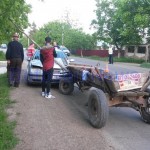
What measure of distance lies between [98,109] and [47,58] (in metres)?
3.90

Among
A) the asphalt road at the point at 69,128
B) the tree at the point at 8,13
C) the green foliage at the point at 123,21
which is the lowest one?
the asphalt road at the point at 69,128

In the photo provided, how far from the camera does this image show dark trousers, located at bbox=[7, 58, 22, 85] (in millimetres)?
12906

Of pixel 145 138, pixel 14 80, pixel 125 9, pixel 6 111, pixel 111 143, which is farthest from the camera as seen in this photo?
pixel 125 9

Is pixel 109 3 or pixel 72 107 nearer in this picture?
pixel 72 107

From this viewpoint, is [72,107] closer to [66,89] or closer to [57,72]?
[66,89]

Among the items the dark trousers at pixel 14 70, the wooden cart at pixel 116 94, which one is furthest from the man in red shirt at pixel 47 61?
the wooden cart at pixel 116 94

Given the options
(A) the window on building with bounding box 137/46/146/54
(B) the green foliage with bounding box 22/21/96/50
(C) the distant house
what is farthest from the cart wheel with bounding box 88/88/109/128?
(B) the green foliage with bounding box 22/21/96/50

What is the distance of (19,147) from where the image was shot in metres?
6.26

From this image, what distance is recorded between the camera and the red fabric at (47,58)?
11.1 meters

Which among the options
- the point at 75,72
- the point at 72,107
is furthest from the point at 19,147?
the point at 75,72

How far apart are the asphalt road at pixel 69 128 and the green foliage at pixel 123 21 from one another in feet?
92.6

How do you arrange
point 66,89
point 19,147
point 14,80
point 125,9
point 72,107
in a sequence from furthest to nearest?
point 125,9
point 14,80
point 66,89
point 72,107
point 19,147

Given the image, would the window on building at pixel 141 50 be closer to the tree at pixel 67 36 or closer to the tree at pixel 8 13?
the tree at pixel 67 36

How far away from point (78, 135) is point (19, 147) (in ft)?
4.32
